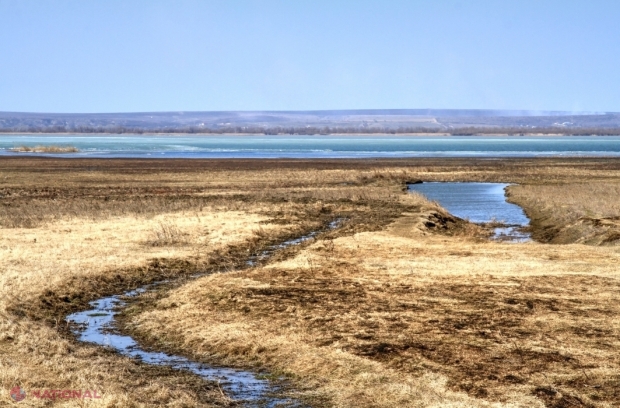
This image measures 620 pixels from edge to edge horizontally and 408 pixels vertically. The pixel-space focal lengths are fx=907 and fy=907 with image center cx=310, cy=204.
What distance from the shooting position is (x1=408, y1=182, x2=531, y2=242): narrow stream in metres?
34.5

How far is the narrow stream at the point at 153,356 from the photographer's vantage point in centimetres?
1285

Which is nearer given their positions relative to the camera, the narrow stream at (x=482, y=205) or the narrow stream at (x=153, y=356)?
the narrow stream at (x=153, y=356)

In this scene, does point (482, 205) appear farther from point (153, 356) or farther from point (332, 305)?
point (153, 356)

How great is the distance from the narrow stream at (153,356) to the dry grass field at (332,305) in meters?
0.34

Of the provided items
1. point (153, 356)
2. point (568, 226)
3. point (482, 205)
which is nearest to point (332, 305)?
point (153, 356)

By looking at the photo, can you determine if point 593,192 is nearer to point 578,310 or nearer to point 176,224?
point 176,224

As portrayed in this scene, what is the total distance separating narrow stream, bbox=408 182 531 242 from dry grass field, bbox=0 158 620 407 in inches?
38.6

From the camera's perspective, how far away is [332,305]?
1800 centimetres

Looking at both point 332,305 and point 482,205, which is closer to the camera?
point 332,305

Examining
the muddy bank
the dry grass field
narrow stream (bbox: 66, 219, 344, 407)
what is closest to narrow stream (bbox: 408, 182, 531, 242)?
the muddy bank

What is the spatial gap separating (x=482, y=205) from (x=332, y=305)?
29.2m

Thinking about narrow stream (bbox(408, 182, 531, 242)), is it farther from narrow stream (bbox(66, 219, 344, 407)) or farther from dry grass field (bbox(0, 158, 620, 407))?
narrow stream (bbox(66, 219, 344, 407))

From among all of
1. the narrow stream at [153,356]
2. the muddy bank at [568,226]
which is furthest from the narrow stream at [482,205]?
the narrow stream at [153,356]

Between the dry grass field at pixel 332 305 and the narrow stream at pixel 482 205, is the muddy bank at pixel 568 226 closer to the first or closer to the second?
the dry grass field at pixel 332 305
